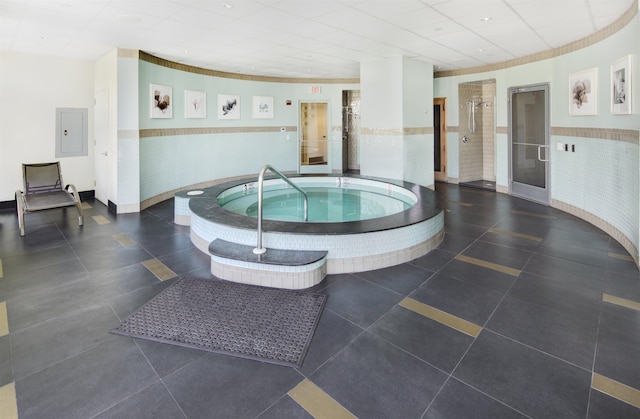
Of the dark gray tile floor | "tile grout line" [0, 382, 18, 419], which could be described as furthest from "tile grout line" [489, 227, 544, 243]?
"tile grout line" [0, 382, 18, 419]

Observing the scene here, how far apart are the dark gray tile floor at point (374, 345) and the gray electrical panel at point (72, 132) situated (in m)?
3.54

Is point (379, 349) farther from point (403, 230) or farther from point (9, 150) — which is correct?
point (9, 150)

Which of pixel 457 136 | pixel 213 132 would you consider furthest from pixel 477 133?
pixel 213 132

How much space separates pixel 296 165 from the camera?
10992 millimetres

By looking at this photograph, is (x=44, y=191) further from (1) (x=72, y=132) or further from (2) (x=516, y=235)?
(2) (x=516, y=235)

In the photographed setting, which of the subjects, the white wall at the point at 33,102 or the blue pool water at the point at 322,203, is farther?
the white wall at the point at 33,102

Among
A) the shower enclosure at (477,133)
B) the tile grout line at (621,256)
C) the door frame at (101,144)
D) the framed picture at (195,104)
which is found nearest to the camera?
the tile grout line at (621,256)

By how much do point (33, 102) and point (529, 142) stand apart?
9545 millimetres

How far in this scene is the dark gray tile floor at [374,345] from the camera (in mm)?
2043

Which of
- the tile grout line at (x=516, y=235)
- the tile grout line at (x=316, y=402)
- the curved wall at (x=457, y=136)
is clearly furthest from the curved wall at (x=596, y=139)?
the tile grout line at (x=316, y=402)

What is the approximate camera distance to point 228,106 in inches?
367

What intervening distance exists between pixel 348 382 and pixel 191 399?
901mm

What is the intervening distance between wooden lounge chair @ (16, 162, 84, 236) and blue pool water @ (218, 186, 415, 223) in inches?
90.8

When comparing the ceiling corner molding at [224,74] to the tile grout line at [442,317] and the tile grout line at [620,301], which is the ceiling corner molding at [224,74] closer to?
the tile grout line at [442,317]
